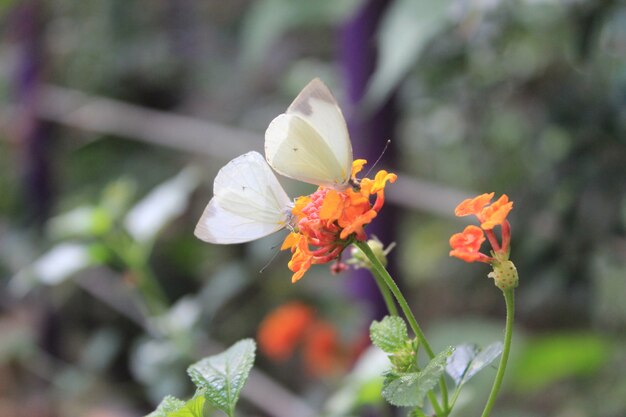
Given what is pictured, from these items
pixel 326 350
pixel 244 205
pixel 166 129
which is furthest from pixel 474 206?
pixel 166 129

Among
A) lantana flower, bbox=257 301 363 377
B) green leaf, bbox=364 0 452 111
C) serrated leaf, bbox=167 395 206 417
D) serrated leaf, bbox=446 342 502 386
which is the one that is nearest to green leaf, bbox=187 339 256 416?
serrated leaf, bbox=167 395 206 417

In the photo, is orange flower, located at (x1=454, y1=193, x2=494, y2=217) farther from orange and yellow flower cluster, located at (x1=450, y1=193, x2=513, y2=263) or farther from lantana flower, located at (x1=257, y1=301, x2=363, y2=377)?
lantana flower, located at (x1=257, y1=301, x2=363, y2=377)

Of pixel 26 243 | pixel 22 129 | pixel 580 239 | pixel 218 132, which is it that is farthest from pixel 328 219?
pixel 22 129

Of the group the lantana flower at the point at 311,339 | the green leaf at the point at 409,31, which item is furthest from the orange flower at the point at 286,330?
the green leaf at the point at 409,31

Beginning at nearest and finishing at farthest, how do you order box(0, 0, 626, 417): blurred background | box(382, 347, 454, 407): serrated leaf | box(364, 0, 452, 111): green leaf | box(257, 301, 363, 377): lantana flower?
box(382, 347, 454, 407): serrated leaf → box(364, 0, 452, 111): green leaf → box(0, 0, 626, 417): blurred background → box(257, 301, 363, 377): lantana flower

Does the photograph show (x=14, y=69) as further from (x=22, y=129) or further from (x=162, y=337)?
(x=162, y=337)

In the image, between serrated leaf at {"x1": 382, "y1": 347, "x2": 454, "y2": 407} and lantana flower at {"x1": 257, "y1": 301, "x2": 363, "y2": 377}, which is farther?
lantana flower at {"x1": 257, "y1": 301, "x2": 363, "y2": 377}

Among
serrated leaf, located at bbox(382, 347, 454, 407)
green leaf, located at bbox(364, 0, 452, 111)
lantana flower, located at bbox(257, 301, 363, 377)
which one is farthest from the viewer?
lantana flower, located at bbox(257, 301, 363, 377)

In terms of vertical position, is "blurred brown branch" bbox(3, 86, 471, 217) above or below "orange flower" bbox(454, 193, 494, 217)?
above
